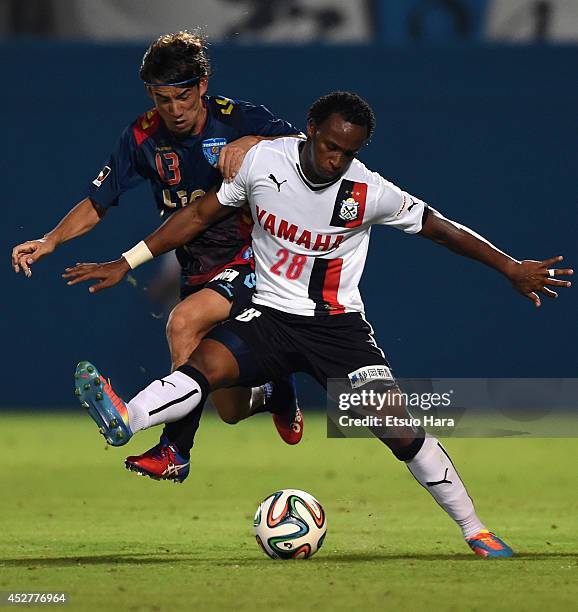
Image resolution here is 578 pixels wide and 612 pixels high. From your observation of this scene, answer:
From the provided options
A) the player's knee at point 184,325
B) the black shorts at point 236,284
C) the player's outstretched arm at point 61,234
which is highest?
the player's outstretched arm at point 61,234

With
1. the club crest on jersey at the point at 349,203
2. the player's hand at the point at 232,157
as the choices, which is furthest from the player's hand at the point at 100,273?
the club crest on jersey at the point at 349,203

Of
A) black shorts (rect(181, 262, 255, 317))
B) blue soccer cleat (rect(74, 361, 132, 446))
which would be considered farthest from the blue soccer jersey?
blue soccer cleat (rect(74, 361, 132, 446))

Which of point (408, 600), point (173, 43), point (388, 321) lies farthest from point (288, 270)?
point (388, 321)

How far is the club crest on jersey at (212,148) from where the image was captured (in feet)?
24.3

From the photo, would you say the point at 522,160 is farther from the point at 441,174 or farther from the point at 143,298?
the point at 143,298

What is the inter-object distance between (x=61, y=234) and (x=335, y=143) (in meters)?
1.66

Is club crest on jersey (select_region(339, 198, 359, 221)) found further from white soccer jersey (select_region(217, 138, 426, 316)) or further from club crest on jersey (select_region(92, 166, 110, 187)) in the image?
club crest on jersey (select_region(92, 166, 110, 187))

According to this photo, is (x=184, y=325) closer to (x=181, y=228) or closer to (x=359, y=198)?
(x=181, y=228)

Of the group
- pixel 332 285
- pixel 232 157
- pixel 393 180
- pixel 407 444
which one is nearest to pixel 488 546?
pixel 407 444

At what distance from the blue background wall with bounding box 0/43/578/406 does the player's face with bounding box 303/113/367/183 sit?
7213 mm

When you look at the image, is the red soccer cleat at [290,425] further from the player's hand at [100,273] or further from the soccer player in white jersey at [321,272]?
the player's hand at [100,273]

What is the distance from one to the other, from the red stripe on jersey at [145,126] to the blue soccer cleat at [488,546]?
8.65 ft

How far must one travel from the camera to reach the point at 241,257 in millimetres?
7605

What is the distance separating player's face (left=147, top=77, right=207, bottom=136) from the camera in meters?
7.04
